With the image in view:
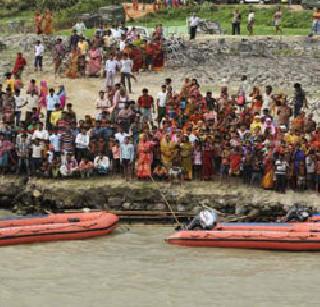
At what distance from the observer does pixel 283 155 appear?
25.3 meters

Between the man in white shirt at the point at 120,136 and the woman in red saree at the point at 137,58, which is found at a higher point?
the woman in red saree at the point at 137,58

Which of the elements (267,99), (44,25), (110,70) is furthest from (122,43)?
(267,99)

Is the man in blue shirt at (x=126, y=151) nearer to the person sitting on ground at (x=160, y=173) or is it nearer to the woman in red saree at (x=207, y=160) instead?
the person sitting on ground at (x=160, y=173)

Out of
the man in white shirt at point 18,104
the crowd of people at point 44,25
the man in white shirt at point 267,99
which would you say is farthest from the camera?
the crowd of people at point 44,25

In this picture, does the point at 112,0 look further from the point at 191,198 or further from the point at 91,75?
the point at 191,198

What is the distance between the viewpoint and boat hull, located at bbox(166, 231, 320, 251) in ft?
76.8

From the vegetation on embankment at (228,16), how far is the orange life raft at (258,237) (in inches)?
767

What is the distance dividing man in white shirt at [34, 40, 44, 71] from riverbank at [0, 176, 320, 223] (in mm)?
9309

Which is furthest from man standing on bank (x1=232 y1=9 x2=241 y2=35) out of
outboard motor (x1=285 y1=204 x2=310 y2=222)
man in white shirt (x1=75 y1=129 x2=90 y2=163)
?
outboard motor (x1=285 y1=204 x2=310 y2=222)

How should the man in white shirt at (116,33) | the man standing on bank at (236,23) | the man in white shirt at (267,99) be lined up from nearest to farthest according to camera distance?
1. the man in white shirt at (267,99)
2. the man in white shirt at (116,33)
3. the man standing on bank at (236,23)

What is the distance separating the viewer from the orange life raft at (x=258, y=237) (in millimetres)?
23438

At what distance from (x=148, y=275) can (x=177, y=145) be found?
4678 mm

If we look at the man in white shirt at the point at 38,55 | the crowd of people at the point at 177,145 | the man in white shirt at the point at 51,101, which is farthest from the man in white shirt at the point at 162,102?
the man in white shirt at the point at 38,55

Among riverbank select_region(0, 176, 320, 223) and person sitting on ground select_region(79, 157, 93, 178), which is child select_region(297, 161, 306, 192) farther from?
person sitting on ground select_region(79, 157, 93, 178)
